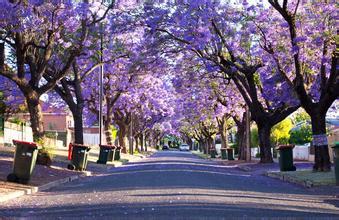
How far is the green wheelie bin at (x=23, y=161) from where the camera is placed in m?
16.3

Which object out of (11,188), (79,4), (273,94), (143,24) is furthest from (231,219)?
(273,94)

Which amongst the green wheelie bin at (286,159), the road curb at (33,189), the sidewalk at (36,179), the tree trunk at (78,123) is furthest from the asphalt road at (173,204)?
the tree trunk at (78,123)

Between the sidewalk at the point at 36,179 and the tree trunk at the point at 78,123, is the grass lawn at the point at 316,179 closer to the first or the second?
the sidewalk at the point at 36,179

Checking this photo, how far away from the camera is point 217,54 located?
3009cm

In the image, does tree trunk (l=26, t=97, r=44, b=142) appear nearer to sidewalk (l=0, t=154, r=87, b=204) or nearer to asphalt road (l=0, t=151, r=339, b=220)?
sidewalk (l=0, t=154, r=87, b=204)

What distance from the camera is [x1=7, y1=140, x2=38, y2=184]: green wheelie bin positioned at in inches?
643

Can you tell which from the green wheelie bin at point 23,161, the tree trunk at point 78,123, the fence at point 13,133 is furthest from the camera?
the fence at point 13,133

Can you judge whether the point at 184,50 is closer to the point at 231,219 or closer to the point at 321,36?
the point at 321,36

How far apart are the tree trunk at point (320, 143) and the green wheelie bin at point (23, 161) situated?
11160 millimetres

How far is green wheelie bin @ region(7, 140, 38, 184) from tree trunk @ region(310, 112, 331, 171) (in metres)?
11.2

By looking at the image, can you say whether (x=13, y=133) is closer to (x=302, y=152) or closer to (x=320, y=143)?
(x=302, y=152)

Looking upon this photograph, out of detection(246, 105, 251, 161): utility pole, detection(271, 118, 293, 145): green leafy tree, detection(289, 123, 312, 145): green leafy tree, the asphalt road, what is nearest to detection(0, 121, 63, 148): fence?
detection(246, 105, 251, 161): utility pole

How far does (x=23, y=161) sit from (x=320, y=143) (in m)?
11.5

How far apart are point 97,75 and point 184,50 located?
12929 mm
